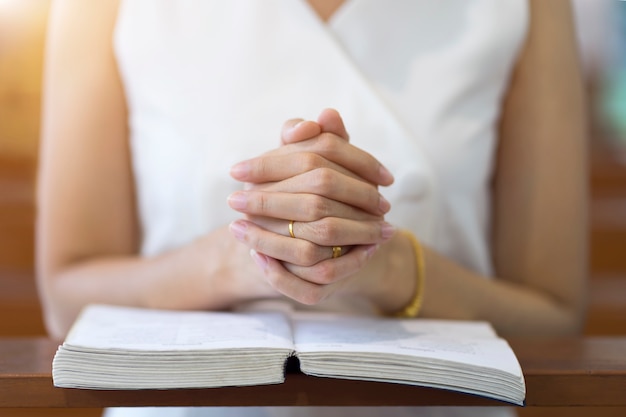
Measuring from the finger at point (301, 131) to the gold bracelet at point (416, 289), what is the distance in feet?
0.74

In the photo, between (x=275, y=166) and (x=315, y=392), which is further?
(x=275, y=166)

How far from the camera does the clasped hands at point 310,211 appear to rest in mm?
919

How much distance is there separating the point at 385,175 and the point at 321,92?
0.30m

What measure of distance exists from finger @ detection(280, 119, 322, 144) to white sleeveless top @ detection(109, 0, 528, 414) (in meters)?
0.24

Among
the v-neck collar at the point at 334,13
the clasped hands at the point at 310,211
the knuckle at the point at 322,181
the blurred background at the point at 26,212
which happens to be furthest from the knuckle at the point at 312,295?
the blurred background at the point at 26,212

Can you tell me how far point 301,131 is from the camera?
0.97 m

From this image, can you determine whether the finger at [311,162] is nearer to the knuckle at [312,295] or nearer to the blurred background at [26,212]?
the knuckle at [312,295]

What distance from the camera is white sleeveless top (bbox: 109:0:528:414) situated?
124 centimetres

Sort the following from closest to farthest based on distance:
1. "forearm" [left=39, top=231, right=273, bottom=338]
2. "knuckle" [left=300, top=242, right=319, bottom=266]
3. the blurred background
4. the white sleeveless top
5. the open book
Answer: the open book → "knuckle" [left=300, top=242, right=319, bottom=266] → "forearm" [left=39, top=231, right=273, bottom=338] → the white sleeveless top → the blurred background

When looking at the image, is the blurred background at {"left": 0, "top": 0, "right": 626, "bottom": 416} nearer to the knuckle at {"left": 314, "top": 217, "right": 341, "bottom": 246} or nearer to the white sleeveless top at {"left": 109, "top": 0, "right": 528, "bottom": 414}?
the white sleeveless top at {"left": 109, "top": 0, "right": 528, "bottom": 414}

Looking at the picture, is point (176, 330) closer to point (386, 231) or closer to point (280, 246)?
point (280, 246)

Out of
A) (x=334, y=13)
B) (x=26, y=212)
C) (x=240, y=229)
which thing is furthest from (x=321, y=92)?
(x=26, y=212)

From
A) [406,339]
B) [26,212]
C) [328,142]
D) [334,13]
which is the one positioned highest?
[334,13]

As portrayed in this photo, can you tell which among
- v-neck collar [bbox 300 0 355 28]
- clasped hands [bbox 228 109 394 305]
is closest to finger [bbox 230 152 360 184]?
clasped hands [bbox 228 109 394 305]
